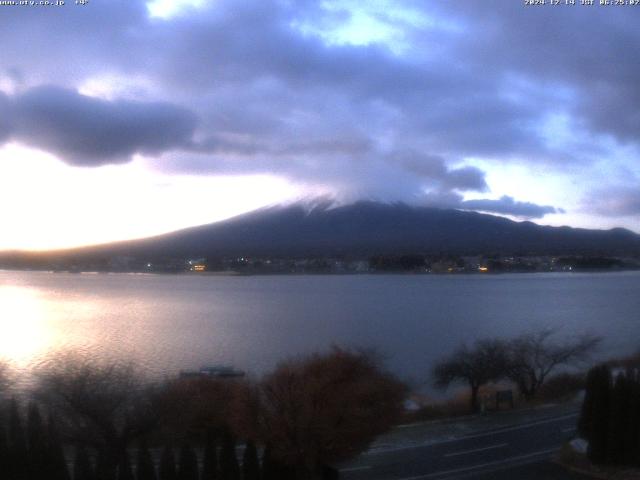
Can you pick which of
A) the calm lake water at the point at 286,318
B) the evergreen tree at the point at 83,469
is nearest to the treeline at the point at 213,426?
the evergreen tree at the point at 83,469

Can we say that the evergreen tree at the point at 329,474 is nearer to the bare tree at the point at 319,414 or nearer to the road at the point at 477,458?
the bare tree at the point at 319,414

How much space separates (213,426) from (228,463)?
0.56 m

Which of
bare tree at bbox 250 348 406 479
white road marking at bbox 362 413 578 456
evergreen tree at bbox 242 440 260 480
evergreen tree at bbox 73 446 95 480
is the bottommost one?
white road marking at bbox 362 413 578 456

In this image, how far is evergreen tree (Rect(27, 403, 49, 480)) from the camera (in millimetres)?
6770

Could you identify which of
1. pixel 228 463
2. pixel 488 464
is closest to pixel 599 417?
pixel 488 464

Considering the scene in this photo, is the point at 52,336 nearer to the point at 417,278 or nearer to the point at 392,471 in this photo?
the point at 392,471

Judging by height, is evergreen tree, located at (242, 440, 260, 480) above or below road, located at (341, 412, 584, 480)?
above

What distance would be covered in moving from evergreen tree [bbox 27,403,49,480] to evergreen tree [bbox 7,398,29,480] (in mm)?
47

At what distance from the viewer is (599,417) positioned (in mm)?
9008

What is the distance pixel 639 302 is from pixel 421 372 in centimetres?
2834

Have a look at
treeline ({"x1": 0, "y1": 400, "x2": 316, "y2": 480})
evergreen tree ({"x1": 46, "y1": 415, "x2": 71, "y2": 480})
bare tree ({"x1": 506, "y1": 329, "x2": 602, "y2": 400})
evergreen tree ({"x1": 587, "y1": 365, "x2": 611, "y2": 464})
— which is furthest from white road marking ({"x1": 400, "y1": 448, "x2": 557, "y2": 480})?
bare tree ({"x1": 506, "y1": 329, "x2": 602, "y2": 400})

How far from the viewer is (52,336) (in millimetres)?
23078

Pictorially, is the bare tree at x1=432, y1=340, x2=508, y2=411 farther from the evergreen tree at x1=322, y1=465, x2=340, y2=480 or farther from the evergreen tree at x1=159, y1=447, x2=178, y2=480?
A: the evergreen tree at x1=159, y1=447, x2=178, y2=480

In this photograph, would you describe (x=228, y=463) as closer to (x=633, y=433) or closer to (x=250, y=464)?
(x=250, y=464)
